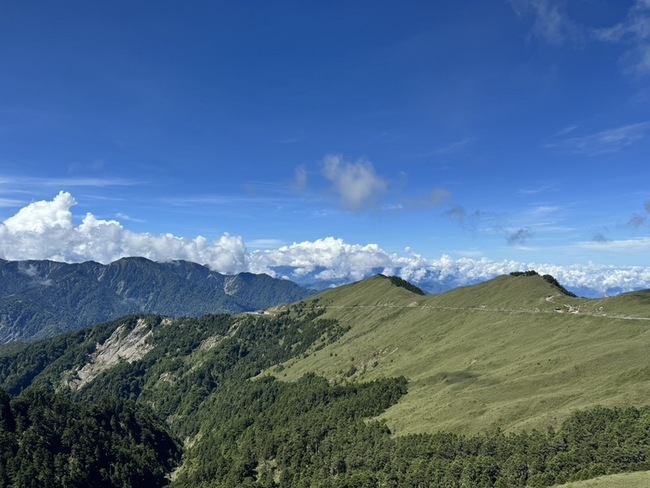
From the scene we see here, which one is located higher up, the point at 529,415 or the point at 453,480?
the point at 529,415

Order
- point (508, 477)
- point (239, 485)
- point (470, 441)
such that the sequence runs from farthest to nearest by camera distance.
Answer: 1. point (239, 485)
2. point (470, 441)
3. point (508, 477)

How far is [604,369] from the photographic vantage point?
16138 cm

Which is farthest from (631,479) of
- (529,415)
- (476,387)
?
(476,387)

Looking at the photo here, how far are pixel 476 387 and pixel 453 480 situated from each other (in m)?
66.5

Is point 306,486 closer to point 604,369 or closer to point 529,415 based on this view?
point 529,415

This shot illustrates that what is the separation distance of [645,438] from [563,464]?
21799 mm

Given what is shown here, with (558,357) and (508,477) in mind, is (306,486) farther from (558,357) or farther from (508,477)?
(558,357)

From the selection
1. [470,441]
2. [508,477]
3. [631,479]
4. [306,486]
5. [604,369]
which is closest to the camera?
[631,479]

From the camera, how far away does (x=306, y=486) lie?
180625 millimetres

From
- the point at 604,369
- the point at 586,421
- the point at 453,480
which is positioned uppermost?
the point at 604,369

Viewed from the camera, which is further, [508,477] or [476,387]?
[476,387]

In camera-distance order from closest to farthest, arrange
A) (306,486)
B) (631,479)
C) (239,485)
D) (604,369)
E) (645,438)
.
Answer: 1. (631,479)
2. (645,438)
3. (604,369)
4. (306,486)
5. (239,485)

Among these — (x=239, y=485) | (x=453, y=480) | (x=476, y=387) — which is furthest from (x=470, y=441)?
(x=239, y=485)

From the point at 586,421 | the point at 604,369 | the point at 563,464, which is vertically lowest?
the point at 563,464
